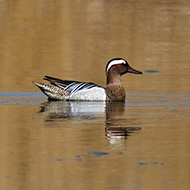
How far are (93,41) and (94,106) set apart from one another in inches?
308

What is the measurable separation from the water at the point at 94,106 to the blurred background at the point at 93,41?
3cm

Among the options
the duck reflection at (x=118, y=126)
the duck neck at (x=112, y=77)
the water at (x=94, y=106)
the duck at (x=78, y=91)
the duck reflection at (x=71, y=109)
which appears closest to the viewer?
the water at (x=94, y=106)

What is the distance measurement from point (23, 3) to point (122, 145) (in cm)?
1830

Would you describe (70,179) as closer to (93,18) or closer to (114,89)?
(114,89)

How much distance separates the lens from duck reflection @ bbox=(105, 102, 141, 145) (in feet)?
31.1

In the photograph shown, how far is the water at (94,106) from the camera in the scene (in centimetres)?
771

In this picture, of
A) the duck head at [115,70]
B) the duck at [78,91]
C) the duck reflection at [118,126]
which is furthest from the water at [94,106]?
the duck head at [115,70]

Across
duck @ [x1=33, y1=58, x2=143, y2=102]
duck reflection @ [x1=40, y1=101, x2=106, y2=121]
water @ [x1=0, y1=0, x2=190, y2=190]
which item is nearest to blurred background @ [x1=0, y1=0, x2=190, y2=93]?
water @ [x1=0, y1=0, x2=190, y2=190]

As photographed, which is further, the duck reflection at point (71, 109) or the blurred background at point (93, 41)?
the blurred background at point (93, 41)

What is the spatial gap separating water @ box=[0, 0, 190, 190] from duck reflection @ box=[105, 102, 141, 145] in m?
0.01

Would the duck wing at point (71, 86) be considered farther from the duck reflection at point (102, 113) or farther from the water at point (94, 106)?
the water at point (94, 106)

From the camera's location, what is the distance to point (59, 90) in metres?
13.3

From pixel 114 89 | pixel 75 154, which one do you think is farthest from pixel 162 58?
pixel 75 154

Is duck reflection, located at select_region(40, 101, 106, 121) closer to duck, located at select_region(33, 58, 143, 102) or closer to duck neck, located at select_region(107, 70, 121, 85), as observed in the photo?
duck, located at select_region(33, 58, 143, 102)
